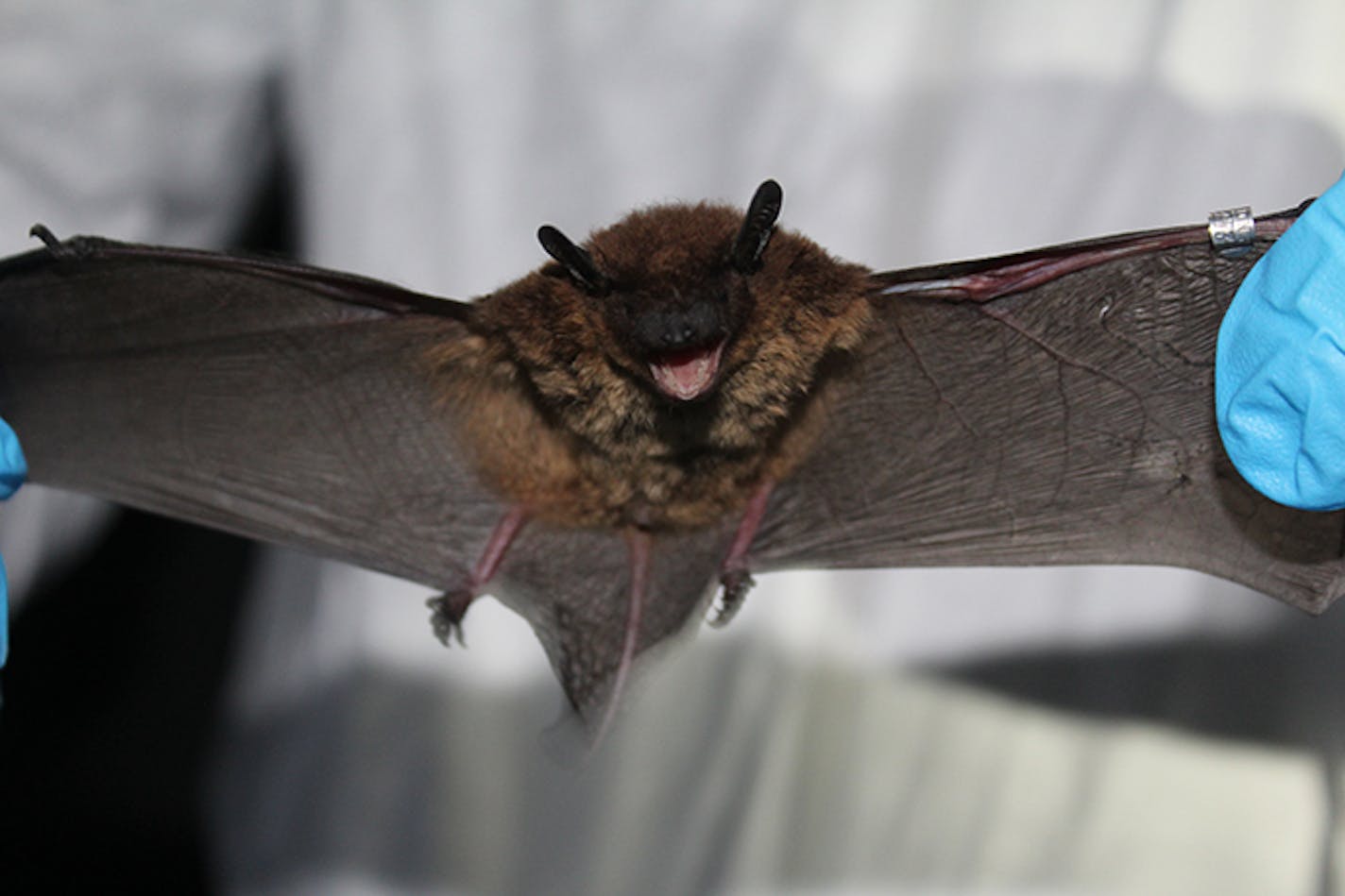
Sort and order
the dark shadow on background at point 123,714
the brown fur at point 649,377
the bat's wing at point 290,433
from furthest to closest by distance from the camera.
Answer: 1. the dark shadow on background at point 123,714
2. the bat's wing at point 290,433
3. the brown fur at point 649,377

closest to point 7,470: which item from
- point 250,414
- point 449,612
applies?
point 250,414

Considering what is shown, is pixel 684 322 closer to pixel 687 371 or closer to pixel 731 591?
pixel 687 371

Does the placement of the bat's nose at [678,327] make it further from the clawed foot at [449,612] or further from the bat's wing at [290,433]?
the clawed foot at [449,612]

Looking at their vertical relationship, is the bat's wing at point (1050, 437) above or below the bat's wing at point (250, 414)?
below

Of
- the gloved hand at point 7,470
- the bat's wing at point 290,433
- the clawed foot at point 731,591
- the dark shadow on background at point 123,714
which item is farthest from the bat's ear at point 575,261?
the dark shadow on background at point 123,714

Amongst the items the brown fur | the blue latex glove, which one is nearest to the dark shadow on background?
the brown fur

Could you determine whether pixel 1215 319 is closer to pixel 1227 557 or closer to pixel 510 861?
pixel 1227 557

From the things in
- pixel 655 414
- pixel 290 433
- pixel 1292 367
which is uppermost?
pixel 290 433
